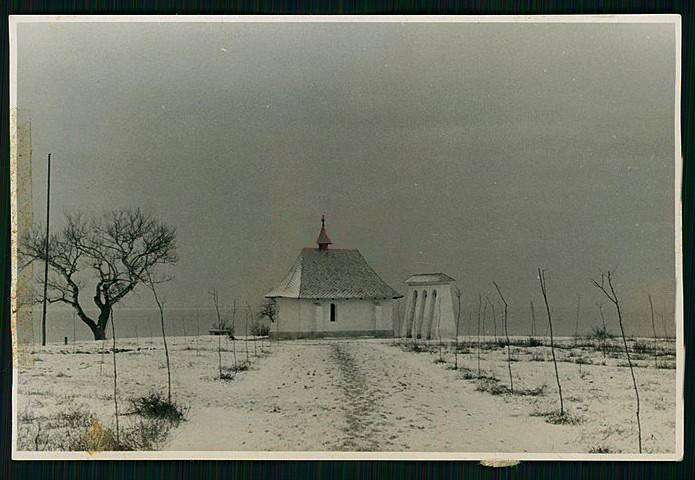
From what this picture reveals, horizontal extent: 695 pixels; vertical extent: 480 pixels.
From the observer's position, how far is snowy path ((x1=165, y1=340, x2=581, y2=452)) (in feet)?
10.0

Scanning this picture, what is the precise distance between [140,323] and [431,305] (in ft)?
4.10

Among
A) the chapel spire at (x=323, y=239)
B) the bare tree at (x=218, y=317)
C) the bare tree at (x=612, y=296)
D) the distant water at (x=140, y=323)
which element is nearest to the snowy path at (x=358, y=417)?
the bare tree at (x=218, y=317)

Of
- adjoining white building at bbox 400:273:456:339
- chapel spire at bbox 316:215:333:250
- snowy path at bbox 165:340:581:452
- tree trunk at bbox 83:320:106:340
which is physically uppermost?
chapel spire at bbox 316:215:333:250

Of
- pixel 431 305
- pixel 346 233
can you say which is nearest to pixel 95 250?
pixel 346 233

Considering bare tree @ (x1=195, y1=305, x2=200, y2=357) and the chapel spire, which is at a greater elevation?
the chapel spire

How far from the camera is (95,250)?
3.10 meters

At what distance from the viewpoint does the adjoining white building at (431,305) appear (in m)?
3.15

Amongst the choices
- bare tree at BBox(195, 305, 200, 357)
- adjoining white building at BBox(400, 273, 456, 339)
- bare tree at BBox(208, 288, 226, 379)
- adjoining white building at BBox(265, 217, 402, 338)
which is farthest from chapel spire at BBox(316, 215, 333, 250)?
bare tree at BBox(195, 305, 200, 357)

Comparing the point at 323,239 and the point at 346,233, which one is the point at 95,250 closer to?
the point at 323,239

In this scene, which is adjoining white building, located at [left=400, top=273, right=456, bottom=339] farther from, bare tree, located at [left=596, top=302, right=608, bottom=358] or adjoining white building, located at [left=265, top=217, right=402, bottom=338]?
bare tree, located at [left=596, top=302, right=608, bottom=358]

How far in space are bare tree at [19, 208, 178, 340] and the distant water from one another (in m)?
0.04

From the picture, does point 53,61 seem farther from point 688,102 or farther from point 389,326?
point 688,102

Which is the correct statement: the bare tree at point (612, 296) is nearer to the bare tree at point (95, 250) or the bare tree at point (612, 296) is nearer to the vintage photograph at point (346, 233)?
the vintage photograph at point (346, 233)

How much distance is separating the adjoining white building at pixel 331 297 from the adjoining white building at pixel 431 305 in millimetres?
78
